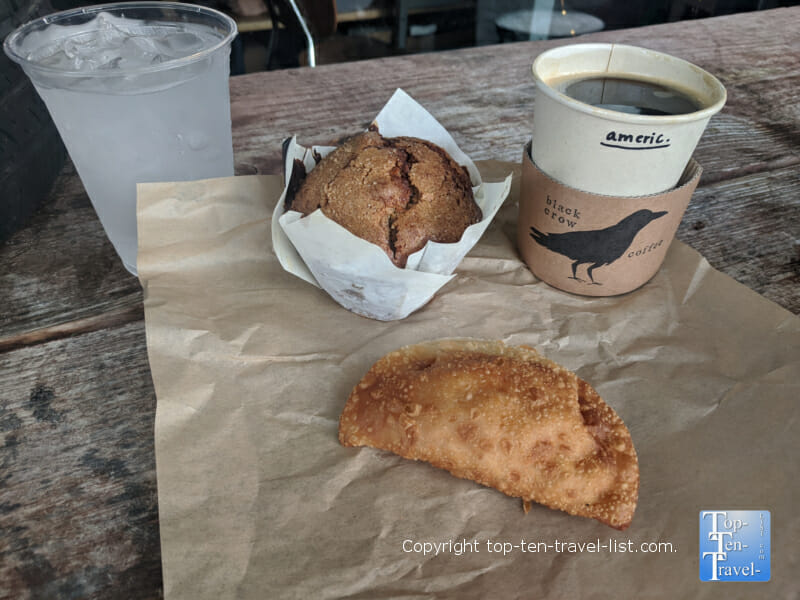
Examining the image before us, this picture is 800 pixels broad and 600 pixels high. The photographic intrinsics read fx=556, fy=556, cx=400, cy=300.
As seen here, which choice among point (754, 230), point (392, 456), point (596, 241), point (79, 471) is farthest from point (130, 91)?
point (754, 230)

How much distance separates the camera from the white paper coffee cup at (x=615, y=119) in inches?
36.7

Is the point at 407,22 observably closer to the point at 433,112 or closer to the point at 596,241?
the point at 433,112

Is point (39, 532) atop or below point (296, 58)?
atop

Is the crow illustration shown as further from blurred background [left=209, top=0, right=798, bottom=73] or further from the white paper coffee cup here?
blurred background [left=209, top=0, right=798, bottom=73]

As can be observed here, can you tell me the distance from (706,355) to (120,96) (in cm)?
115

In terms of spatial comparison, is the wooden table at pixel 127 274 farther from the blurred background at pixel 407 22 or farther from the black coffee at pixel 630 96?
the blurred background at pixel 407 22

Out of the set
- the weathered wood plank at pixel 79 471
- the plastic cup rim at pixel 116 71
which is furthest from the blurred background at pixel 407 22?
the weathered wood plank at pixel 79 471

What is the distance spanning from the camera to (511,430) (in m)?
0.84

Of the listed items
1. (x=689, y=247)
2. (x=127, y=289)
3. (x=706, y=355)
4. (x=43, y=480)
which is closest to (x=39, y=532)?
(x=43, y=480)

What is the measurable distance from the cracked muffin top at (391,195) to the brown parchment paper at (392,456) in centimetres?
16

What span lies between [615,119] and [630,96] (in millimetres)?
200

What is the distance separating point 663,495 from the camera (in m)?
0.82

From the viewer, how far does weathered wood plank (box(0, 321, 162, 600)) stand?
28.1 inches

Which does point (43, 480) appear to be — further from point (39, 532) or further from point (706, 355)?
point (706, 355)
